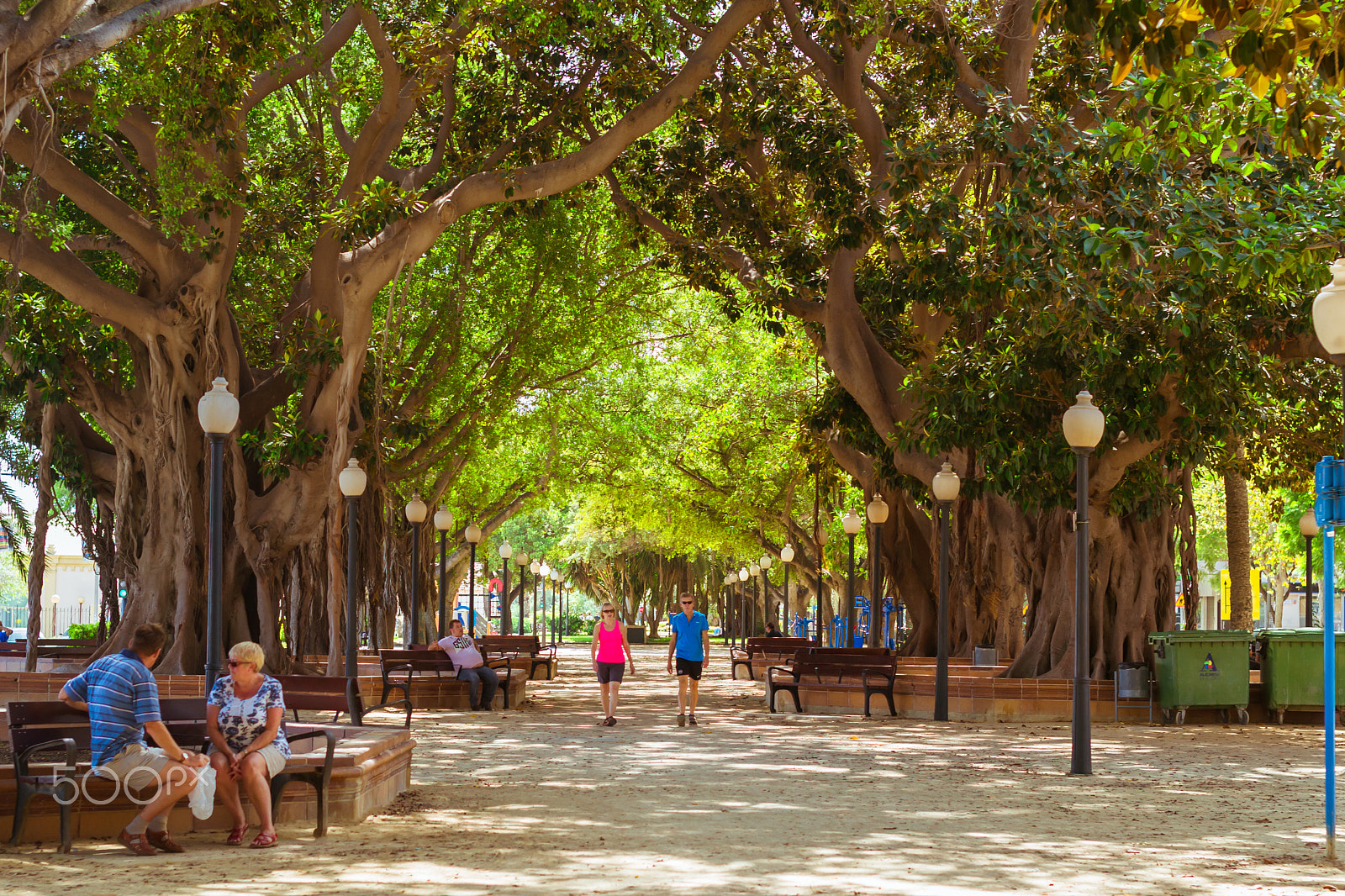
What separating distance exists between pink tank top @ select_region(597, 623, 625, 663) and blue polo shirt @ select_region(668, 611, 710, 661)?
65 centimetres

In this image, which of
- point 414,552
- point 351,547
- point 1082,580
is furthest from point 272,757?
point 414,552

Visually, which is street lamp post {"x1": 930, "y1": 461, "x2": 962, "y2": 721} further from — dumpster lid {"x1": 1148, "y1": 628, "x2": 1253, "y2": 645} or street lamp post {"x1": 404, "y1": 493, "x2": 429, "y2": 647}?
street lamp post {"x1": 404, "y1": 493, "x2": 429, "y2": 647}

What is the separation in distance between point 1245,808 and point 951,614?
40.3ft

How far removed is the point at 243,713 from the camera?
745 cm

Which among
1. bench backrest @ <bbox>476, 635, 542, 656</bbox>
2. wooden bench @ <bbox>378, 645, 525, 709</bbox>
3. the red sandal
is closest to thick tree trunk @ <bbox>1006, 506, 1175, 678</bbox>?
wooden bench @ <bbox>378, 645, 525, 709</bbox>

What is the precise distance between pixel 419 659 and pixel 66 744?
9426 millimetres

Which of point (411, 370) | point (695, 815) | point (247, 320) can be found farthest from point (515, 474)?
point (695, 815)

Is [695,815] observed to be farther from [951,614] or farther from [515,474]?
[515,474]

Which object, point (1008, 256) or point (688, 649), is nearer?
point (1008, 256)

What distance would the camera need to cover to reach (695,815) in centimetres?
824

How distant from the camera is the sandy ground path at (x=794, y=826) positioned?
6227 millimetres

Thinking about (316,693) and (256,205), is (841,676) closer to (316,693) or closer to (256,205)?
(316,693)

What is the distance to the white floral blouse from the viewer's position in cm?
741

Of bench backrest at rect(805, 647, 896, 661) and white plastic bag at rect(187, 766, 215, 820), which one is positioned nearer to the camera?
white plastic bag at rect(187, 766, 215, 820)
